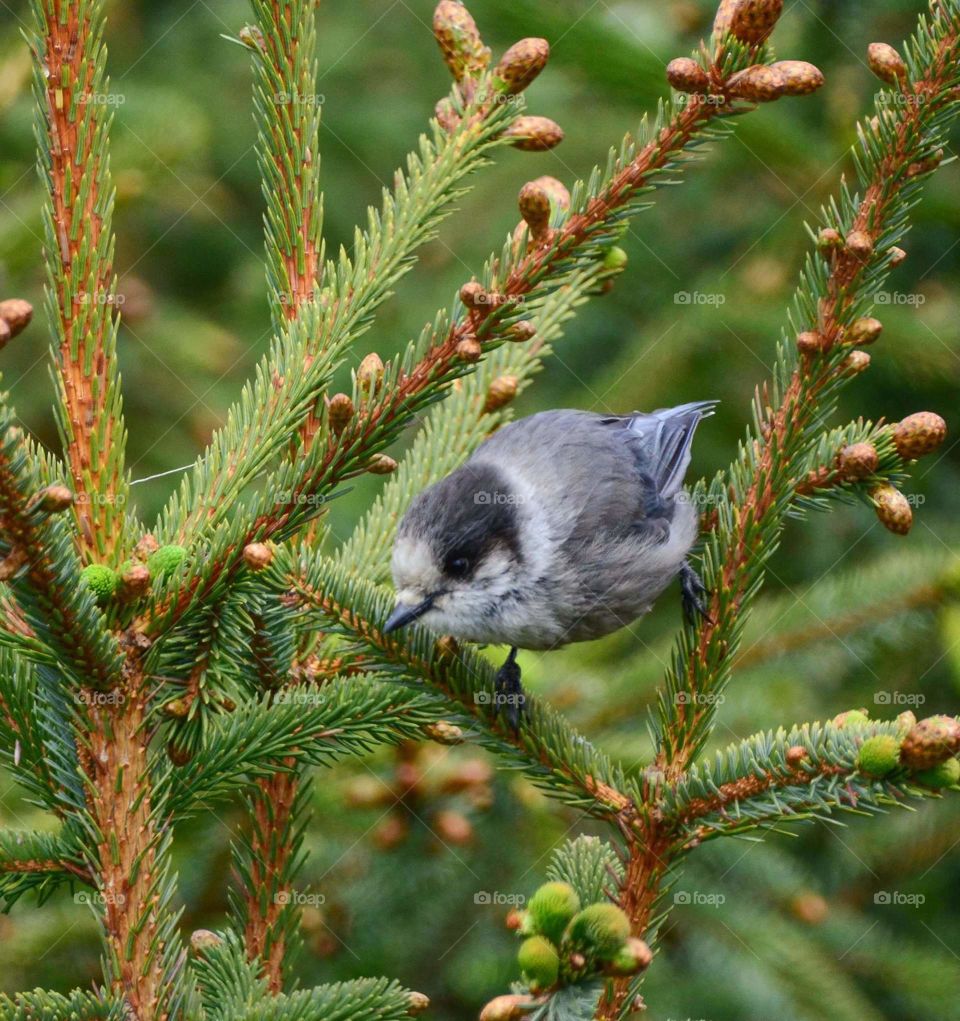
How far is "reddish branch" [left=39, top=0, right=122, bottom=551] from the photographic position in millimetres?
1807

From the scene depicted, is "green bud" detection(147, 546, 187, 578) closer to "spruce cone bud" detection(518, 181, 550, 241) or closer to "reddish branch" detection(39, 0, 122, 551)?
"reddish branch" detection(39, 0, 122, 551)

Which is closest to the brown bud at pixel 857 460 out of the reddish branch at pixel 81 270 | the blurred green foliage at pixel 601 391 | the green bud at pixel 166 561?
the blurred green foliage at pixel 601 391

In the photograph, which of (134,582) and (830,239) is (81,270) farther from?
(830,239)

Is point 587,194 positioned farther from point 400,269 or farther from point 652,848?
point 652,848

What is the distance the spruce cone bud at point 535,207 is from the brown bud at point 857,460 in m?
0.70

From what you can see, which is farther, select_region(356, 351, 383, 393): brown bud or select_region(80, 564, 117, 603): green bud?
select_region(356, 351, 383, 393): brown bud

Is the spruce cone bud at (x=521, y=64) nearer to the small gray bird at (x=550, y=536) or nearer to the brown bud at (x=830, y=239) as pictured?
the brown bud at (x=830, y=239)

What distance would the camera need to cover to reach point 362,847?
302 centimetres

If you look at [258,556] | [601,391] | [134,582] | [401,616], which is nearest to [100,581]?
[134,582]

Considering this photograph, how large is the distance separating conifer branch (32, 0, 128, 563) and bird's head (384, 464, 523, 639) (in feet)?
1.94

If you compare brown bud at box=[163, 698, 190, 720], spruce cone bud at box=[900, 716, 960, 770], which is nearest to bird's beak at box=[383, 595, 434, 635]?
brown bud at box=[163, 698, 190, 720]

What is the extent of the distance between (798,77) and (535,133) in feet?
1.38

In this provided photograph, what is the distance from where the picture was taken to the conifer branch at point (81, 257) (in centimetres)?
180

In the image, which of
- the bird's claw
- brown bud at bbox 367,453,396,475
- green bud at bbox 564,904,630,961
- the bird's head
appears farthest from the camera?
the bird's head
